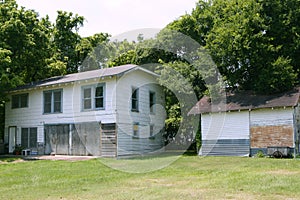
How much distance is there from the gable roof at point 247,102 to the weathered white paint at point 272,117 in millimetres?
332

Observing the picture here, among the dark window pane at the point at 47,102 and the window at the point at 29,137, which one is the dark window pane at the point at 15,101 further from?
the dark window pane at the point at 47,102

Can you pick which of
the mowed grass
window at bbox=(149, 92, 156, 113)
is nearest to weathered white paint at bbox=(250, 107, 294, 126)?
the mowed grass

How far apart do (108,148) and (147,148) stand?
12.6ft

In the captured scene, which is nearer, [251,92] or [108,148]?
[108,148]

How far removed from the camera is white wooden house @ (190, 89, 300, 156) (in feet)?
59.9

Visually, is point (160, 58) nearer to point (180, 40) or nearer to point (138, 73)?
point (180, 40)

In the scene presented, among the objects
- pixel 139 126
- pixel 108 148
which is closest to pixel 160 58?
pixel 139 126

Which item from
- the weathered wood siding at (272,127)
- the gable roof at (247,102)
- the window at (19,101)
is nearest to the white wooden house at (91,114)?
the window at (19,101)

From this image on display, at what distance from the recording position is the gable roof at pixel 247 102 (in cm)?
1860

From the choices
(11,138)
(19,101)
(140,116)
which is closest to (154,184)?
(140,116)

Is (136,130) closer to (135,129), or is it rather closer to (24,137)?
(135,129)

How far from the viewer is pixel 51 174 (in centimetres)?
1248

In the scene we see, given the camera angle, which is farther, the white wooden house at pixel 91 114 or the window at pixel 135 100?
the window at pixel 135 100

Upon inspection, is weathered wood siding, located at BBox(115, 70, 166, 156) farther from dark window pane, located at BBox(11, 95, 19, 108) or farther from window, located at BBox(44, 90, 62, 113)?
dark window pane, located at BBox(11, 95, 19, 108)
